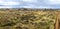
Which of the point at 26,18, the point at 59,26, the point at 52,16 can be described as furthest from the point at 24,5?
the point at 59,26

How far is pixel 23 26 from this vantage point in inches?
83.6

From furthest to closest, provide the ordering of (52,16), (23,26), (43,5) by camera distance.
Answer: (43,5), (52,16), (23,26)

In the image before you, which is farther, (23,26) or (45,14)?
(45,14)

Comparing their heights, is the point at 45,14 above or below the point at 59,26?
above

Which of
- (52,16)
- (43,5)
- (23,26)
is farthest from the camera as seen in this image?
(43,5)

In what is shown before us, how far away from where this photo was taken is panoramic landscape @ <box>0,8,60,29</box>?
7.06 ft

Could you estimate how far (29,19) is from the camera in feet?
7.29

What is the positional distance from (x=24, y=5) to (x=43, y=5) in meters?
0.31

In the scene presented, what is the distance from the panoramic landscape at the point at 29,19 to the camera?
2.15 m

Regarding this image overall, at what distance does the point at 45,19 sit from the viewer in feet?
7.31

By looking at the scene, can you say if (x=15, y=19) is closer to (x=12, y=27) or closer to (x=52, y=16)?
(x=12, y=27)

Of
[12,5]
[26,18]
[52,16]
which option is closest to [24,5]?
[12,5]

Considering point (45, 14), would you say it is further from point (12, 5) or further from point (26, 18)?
point (12, 5)

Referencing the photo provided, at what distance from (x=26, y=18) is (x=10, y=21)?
23cm
